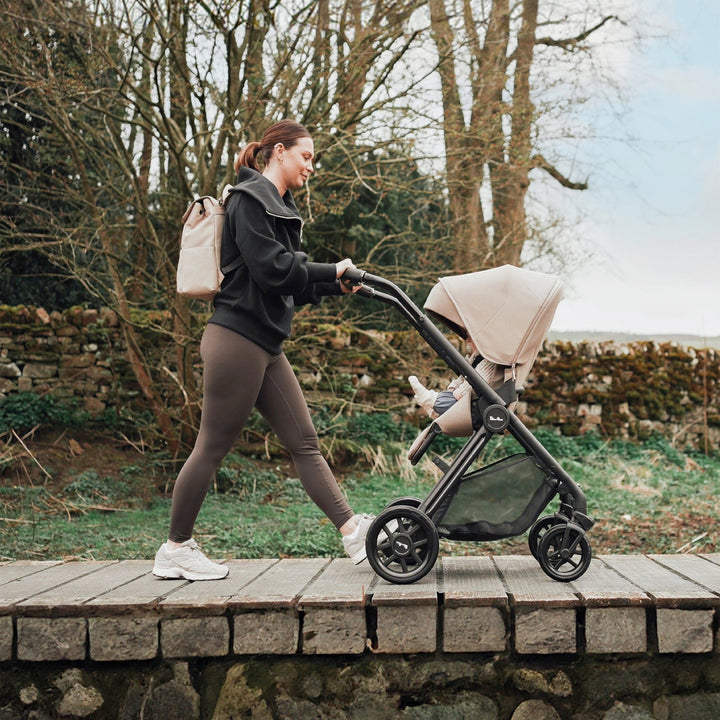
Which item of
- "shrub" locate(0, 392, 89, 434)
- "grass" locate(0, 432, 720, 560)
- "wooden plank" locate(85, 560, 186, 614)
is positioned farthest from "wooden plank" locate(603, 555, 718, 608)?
"shrub" locate(0, 392, 89, 434)

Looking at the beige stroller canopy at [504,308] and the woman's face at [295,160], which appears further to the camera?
the woman's face at [295,160]

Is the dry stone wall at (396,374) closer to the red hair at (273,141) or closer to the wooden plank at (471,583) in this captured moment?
the red hair at (273,141)

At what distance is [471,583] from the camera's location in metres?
3.44

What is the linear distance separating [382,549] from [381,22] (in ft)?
19.7

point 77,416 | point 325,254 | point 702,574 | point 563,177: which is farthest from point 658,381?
point 702,574

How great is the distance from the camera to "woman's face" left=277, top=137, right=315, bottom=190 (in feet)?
12.1

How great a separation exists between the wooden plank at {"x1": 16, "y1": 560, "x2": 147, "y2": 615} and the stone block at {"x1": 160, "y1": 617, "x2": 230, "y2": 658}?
345 millimetres

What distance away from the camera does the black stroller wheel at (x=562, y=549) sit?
11.4 feet

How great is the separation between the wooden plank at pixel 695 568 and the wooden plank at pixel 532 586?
22.1 inches

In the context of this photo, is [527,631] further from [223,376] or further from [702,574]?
[223,376]

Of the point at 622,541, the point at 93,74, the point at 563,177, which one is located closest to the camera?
the point at 622,541

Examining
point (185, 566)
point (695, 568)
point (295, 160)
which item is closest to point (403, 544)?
point (185, 566)

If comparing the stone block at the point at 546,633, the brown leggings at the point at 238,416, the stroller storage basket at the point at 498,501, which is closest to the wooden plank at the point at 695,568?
the stone block at the point at 546,633

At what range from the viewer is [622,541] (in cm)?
645
